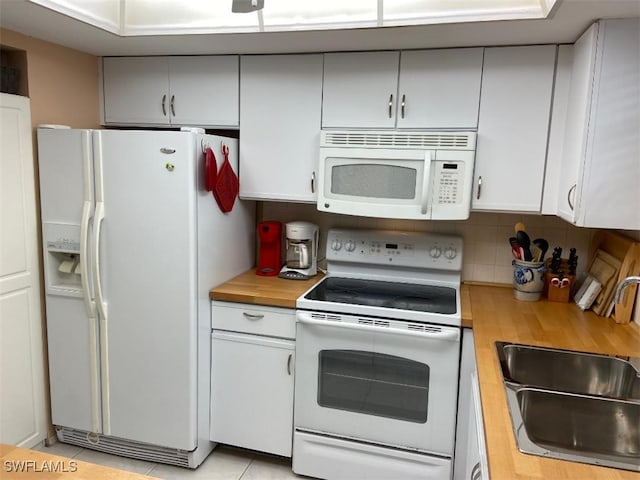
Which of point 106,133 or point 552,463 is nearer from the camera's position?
point 552,463

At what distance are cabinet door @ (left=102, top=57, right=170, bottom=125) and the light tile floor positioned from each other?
1763 millimetres

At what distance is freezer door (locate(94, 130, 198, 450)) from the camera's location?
7.09 ft

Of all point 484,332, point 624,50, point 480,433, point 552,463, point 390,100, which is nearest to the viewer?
point 552,463

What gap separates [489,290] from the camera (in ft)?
8.25

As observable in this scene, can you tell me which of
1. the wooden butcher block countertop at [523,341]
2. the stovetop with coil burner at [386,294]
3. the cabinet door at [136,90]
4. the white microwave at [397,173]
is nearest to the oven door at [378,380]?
the stovetop with coil burner at [386,294]

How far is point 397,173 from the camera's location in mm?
2266

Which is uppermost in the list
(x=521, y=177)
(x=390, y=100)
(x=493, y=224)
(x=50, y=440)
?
(x=390, y=100)

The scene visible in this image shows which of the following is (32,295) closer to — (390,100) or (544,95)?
(390,100)

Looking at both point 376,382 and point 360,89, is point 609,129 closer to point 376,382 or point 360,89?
point 360,89

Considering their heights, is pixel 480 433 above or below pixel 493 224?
below

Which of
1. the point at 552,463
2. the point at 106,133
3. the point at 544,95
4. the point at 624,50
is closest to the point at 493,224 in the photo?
the point at 544,95

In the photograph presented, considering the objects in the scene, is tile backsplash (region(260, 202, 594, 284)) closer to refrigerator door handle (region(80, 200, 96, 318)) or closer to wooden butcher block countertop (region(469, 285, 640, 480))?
wooden butcher block countertop (region(469, 285, 640, 480))

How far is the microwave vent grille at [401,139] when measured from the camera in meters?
2.17

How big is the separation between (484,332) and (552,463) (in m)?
0.81
